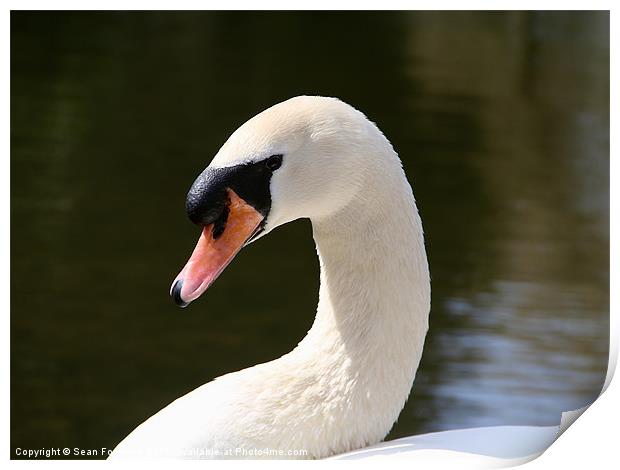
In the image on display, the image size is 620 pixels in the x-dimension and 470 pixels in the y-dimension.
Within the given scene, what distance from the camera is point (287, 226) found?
4684mm

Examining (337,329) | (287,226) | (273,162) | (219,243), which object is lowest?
(287,226)

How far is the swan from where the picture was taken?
6.05 ft

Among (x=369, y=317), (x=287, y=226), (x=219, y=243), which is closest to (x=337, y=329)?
(x=369, y=317)

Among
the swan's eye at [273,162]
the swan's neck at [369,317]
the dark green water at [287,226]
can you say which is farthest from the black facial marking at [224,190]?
the dark green water at [287,226]

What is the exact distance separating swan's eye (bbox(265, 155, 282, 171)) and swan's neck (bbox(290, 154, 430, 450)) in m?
0.13

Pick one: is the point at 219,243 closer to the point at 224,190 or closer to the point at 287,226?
the point at 224,190

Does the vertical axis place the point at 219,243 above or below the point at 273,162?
below

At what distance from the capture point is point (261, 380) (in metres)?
1.96

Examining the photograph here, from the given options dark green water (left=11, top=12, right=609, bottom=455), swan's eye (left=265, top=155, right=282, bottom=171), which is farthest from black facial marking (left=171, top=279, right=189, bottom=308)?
dark green water (left=11, top=12, right=609, bottom=455)

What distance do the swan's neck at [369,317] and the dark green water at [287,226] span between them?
399 mm

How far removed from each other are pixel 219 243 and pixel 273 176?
111 millimetres

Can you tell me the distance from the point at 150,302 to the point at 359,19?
1815 millimetres

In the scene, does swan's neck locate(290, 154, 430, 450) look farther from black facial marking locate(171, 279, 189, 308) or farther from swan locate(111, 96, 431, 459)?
black facial marking locate(171, 279, 189, 308)
